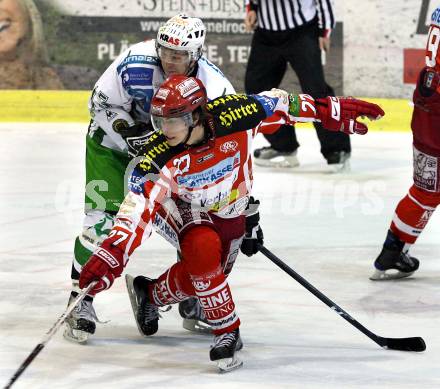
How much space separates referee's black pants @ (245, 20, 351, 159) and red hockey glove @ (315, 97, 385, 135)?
2.81 metres

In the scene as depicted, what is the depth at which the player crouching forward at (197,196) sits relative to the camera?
130 inches

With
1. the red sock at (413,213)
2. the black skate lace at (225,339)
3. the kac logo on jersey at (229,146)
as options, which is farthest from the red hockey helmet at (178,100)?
the red sock at (413,213)

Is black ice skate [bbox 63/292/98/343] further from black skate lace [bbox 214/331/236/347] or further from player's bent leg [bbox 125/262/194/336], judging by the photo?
black skate lace [bbox 214/331/236/347]

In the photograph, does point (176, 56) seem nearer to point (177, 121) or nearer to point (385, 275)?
point (177, 121)

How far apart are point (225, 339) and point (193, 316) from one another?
440mm

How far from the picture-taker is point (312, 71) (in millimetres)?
6738

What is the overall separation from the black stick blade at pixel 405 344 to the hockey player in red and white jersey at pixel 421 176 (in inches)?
35.7

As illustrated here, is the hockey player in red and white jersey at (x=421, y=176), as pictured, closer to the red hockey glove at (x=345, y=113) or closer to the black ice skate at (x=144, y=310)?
the red hockey glove at (x=345, y=113)

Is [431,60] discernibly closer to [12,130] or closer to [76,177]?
[76,177]

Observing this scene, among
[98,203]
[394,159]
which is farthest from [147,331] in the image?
[394,159]

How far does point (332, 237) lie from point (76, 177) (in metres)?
1.71

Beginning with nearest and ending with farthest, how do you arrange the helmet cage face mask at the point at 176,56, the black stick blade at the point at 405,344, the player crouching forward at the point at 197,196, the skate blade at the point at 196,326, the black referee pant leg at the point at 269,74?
1. the player crouching forward at the point at 197,196
2. the black stick blade at the point at 405,344
3. the helmet cage face mask at the point at 176,56
4. the skate blade at the point at 196,326
5. the black referee pant leg at the point at 269,74

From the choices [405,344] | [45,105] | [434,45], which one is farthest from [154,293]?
[45,105]

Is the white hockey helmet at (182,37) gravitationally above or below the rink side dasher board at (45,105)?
above
